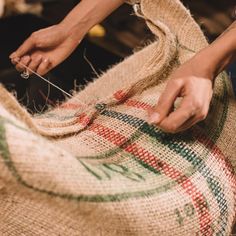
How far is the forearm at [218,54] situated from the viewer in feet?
2.36

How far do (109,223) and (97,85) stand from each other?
0.50 m

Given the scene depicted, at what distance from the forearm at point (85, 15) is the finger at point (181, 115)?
379 millimetres

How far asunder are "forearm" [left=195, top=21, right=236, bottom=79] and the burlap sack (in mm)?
118

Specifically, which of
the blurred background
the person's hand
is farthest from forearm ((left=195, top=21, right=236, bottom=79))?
the blurred background

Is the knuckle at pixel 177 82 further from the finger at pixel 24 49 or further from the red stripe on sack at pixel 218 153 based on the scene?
the finger at pixel 24 49

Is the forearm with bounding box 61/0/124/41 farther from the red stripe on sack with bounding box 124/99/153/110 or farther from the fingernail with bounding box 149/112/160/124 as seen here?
the fingernail with bounding box 149/112/160/124

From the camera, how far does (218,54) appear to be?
73 centimetres

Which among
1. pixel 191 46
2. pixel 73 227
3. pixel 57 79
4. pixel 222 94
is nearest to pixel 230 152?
pixel 222 94

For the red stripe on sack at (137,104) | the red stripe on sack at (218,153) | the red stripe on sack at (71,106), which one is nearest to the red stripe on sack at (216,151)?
the red stripe on sack at (218,153)

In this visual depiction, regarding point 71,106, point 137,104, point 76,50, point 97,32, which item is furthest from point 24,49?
point 97,32

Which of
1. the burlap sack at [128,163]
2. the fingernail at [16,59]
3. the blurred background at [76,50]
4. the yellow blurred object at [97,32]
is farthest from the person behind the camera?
the yellow blurred object at [97,32]

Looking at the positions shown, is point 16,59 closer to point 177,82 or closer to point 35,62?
point 35,62

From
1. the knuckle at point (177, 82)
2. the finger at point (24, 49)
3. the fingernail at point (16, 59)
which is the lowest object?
the fingernail at point (16, 59)

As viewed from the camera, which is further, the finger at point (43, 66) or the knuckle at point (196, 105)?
the finger at point (43, 66)
